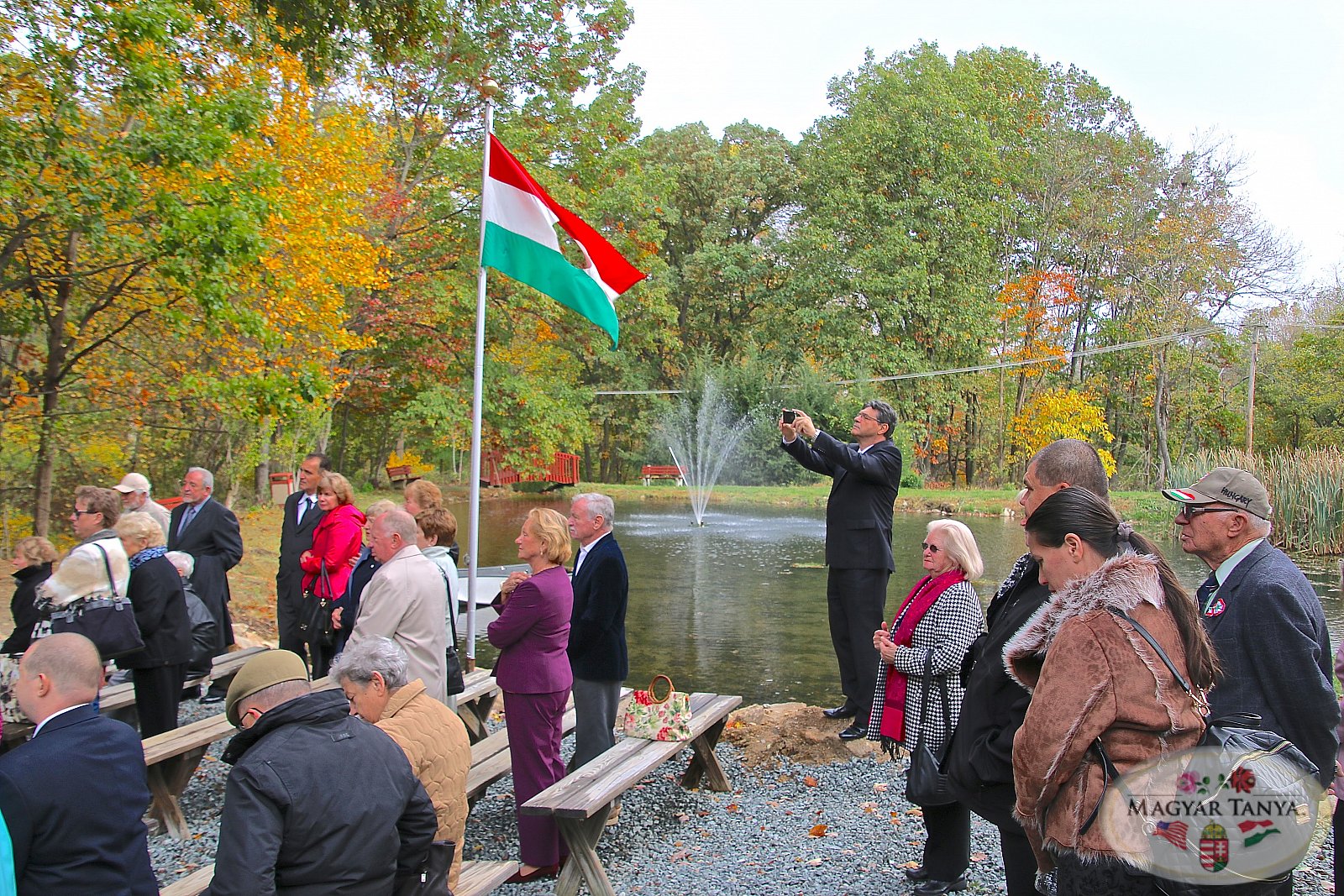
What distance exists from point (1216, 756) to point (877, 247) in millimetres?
36441

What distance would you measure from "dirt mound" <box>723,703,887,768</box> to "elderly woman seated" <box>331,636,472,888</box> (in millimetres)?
3249

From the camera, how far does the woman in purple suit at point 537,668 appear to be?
460cm

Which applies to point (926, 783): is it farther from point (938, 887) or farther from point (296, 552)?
point (296, 552)

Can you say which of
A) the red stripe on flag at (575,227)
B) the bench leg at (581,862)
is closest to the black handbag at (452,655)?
the bench leg at (581,862)

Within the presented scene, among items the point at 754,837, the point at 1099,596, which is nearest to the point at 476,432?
the point at 754,837

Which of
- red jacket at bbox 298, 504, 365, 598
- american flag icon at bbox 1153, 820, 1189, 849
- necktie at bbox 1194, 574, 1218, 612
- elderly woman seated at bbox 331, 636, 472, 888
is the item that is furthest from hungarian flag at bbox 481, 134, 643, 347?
american flag icon at bbox 1153, 820, 1189, 849

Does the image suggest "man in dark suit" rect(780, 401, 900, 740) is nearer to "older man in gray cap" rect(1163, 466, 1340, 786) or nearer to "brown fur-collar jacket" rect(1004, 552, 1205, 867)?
"older man in gray cap" rect(1163, 466, 1340, 786)

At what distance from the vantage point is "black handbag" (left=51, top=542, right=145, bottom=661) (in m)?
5.11

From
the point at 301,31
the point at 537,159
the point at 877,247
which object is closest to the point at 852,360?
the point at 877,247

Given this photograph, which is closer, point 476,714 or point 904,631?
point 904,631

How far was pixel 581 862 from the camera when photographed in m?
4.31

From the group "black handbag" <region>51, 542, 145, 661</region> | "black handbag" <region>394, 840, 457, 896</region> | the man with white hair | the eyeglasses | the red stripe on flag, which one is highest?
the red stripe on flag

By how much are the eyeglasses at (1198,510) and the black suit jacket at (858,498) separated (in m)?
2.50

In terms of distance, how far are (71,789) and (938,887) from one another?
343 centimetres
